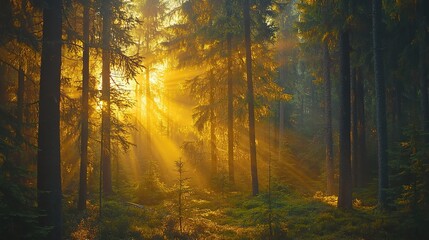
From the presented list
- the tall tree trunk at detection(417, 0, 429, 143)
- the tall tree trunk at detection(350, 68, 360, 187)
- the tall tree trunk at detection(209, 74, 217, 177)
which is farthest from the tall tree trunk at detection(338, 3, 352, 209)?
the tall tree trunk at detection(209, 74, 217, 177)

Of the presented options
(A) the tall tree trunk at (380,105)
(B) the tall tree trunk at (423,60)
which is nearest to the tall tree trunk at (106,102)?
(A) the tall tree trunk at (380,105)

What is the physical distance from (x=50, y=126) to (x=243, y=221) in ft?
28.6

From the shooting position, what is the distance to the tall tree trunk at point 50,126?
30.0 ft

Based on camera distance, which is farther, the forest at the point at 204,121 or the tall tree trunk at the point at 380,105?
the tall tree trunk at the point at 380,105

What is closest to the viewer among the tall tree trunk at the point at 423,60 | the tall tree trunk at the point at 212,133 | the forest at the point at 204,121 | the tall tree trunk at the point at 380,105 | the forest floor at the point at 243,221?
the forest at the point at 204,121

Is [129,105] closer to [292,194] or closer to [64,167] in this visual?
[64,167]

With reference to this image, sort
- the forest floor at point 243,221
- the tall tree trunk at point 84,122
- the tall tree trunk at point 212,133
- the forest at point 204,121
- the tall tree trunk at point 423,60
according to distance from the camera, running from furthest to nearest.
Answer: the tall tree trunk at point 212,133, the tall tree trunk at point 423,60, the tall tree trunk at point 84,122, the forest floor at point 243,221, the forest at point 204,121

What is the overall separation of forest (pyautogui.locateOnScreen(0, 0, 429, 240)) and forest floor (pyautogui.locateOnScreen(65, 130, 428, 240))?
0.27ft

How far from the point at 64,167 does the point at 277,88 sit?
13.7 meters

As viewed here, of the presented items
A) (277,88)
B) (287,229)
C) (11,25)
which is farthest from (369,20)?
(11,25)

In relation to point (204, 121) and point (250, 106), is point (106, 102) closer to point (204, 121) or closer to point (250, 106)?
point (250, 106)

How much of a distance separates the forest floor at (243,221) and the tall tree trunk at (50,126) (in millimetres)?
2287

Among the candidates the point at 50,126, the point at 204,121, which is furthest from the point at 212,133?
the point at 50,126

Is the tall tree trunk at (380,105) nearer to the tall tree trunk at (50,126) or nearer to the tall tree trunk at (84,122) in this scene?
the tall tree trunk at (50,126)
